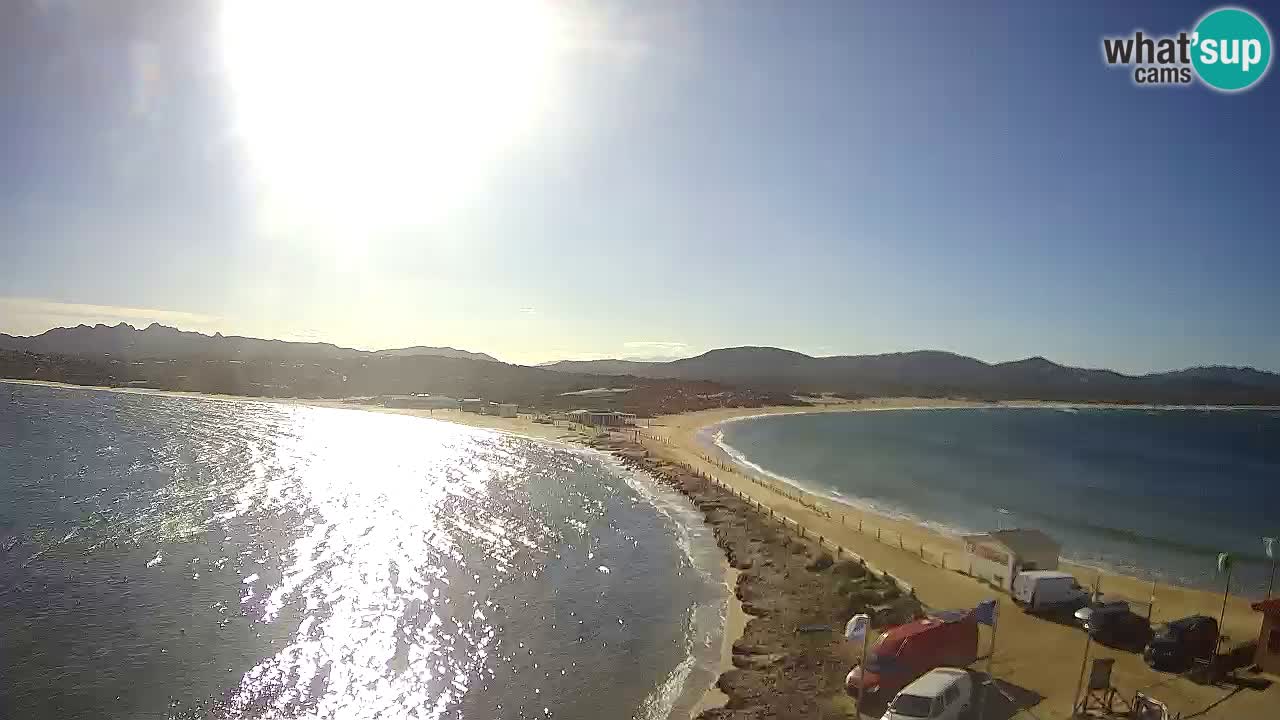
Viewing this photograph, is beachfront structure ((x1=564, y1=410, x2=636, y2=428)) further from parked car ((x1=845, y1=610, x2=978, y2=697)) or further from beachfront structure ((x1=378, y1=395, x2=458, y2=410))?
parked car ((x1=845, y1=610, x2=978, y2=697))

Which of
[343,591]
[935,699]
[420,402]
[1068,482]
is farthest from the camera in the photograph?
[420,402]

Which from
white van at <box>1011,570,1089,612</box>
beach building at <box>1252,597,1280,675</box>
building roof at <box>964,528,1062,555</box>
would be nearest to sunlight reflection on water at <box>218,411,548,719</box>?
white van at <box>1011,570,1089,612</box>

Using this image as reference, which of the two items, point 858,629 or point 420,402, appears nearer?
point 858,629

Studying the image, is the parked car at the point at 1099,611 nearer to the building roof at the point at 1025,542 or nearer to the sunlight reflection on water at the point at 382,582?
the building roof at the point at 1025,542

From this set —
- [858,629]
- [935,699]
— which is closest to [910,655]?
[935,699]

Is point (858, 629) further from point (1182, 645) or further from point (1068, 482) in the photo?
A: point (1068, 482)

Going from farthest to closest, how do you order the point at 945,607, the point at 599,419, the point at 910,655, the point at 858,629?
the point at 599,419, the point at 945,607, the point at 858,629, the point at 910,655

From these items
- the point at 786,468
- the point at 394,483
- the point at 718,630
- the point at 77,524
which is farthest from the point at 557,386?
the point at 718,630
